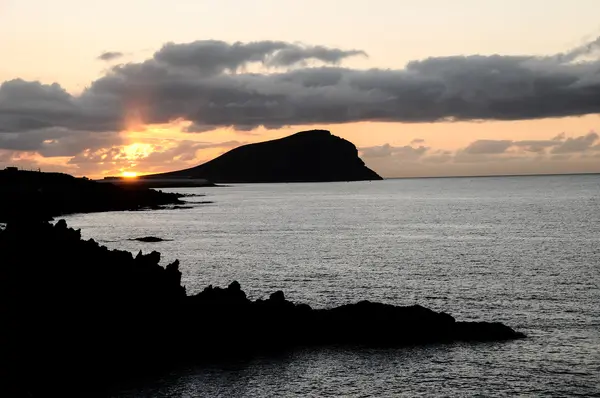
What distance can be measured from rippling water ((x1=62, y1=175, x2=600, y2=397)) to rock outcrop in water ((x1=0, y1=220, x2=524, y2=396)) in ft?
9.62

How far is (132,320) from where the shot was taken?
46.8 meters

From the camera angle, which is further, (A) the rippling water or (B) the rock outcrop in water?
(B) the rock outcrop in water

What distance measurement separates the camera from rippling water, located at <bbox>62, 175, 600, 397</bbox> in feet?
130

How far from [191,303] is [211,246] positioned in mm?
62915

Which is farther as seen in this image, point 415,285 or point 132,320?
point 415,285

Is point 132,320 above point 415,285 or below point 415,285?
above

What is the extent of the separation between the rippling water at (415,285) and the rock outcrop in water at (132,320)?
293cm

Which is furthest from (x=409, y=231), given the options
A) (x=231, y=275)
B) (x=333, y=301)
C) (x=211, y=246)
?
(x=333, y=301)

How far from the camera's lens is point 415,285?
71.3 metres

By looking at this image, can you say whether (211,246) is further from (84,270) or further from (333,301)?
(84,270)

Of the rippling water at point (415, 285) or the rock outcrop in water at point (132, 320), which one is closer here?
the rippling water at point (415, 285)

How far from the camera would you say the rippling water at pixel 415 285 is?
39750 mm

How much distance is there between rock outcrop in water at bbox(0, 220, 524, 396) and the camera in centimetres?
4231

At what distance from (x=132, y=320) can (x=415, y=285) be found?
1394 inches
